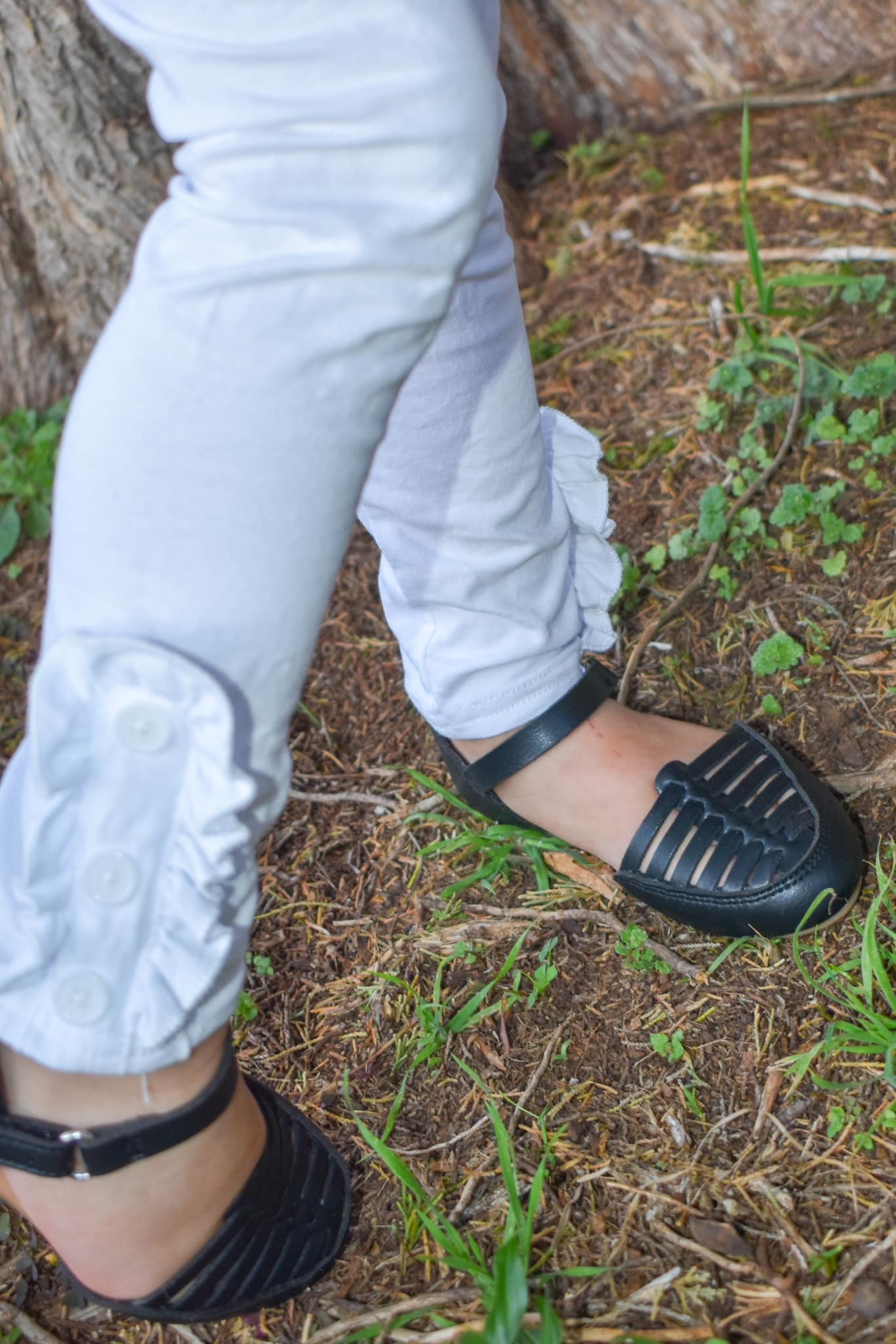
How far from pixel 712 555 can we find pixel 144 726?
4.03 ft

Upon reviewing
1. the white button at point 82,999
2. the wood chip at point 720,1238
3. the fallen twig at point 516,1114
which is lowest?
the fallen twig at point 516,1114

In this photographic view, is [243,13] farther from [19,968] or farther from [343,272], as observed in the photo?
[19,968]

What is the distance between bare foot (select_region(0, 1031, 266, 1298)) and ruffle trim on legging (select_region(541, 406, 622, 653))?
0.80 meters

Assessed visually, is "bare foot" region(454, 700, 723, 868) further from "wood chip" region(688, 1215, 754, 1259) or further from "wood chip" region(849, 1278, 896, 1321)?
"wood chip" region(849, 1278, 896, 1321)

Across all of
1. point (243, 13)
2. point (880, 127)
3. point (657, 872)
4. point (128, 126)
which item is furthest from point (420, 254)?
point (880, 127)

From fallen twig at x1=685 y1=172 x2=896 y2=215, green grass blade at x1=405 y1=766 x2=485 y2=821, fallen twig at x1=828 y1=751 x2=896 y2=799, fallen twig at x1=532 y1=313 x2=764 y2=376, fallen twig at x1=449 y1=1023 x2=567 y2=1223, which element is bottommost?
fallen twig at x1=449 y1=1023 x2=567 y2=1223

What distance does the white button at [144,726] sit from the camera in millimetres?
818

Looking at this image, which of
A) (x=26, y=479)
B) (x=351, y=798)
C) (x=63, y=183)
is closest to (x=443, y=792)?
(x=351, y=798)

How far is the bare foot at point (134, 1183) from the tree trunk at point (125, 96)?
1885 millimetres

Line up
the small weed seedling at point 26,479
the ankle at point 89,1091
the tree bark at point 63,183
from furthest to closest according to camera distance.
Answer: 1. the small weed seedling at point 26,479
2. the tree bark at point 63,183
3. the ankle at point 89,1091

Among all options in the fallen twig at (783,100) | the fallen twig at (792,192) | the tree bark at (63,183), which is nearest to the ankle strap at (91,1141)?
the tree bark at (63,183)

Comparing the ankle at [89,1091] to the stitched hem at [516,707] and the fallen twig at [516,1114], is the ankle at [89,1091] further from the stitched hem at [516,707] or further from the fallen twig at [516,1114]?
the stitched hem at [516,707]

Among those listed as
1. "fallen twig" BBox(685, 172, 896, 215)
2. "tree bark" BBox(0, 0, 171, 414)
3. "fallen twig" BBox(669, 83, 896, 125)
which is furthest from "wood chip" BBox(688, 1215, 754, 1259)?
"fallen twig" BBox(669, 83, 896, 125)

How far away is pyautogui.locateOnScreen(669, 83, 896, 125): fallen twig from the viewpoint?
8.16 feet
